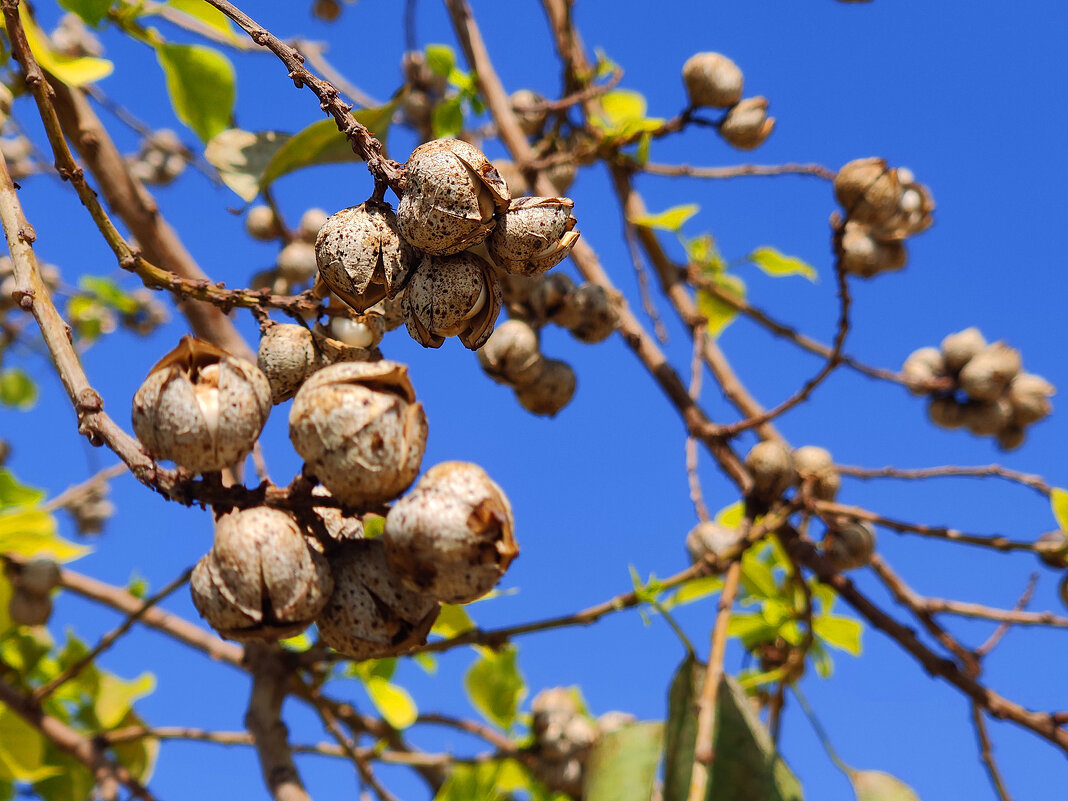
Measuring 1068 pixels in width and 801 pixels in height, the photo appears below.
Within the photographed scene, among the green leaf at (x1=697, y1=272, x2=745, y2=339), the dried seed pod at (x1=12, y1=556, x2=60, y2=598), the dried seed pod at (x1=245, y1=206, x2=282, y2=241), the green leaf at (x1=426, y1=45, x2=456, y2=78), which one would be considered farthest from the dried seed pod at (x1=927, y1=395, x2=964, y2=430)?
the dried seed pod at (x1=12, y1=556, x2=60, y2=598)

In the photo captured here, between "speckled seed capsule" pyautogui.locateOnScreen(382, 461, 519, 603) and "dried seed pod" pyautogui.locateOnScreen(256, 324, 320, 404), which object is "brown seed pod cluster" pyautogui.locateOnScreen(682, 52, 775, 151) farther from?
"speckled seed capsule" pyautogui.locateOnScreen(382, 461, 519, 603)

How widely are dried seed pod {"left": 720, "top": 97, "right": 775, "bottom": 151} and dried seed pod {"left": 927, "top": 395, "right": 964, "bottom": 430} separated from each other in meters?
0.66

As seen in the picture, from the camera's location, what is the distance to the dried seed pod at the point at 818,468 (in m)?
1.60

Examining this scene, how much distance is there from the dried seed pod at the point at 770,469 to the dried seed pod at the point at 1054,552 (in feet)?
1.14

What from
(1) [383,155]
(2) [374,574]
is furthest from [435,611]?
(1) [383,155]

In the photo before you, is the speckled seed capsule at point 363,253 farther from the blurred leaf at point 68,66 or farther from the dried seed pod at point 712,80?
the dried seed pod at point 712,80

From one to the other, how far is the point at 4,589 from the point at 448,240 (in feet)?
A: 3.45

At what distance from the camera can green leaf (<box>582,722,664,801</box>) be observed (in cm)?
133

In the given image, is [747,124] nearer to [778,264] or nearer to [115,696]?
[778,264]

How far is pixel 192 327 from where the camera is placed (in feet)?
4.84

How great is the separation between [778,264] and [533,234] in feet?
4.42

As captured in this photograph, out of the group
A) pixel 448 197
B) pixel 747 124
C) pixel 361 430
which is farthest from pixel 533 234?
pixel 747 124

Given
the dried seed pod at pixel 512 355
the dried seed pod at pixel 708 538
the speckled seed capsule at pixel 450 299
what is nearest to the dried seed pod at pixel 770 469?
the dried seed pod at pixel 708 538

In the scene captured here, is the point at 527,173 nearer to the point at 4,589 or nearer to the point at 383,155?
the point at 383,155
